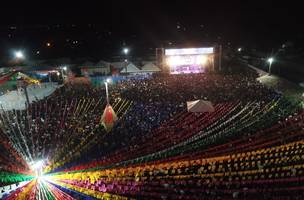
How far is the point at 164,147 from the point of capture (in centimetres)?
1218

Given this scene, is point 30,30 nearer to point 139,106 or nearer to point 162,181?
point 139,106

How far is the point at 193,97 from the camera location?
18938 mm

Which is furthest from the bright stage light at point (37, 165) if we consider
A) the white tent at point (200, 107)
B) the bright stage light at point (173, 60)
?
the bright stage light at point (173, 60)

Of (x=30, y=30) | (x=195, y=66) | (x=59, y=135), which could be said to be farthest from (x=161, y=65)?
(x=30, y=30)

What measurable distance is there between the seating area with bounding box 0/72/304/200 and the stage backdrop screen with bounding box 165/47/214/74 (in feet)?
40.1

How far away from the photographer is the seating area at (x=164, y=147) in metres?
8.80

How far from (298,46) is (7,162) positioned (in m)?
46.2

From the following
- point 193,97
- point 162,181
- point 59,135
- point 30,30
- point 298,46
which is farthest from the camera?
point 30,30

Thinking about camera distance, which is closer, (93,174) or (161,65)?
(93,174)

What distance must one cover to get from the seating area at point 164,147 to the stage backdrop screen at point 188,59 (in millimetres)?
12219

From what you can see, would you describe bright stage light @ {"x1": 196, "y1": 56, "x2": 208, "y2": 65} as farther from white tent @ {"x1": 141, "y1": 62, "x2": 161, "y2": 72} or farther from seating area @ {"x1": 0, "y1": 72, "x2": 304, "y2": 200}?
seating area @ {"x1": 0, "y1": 72, "x2": 304, "y2": 200}

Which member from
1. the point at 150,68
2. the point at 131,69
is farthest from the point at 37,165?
the point at 150,68

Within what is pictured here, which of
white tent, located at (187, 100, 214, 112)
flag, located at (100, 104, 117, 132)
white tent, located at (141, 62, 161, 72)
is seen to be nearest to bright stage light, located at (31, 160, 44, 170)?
flag, located at (100, 104, 117, 132)

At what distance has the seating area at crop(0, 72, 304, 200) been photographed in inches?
346
